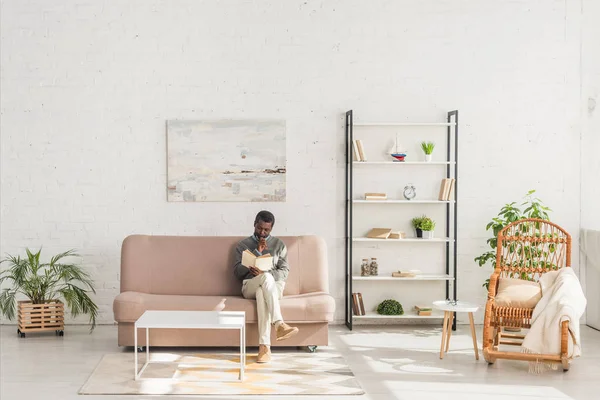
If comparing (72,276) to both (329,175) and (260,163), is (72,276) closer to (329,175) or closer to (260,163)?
(260,163)

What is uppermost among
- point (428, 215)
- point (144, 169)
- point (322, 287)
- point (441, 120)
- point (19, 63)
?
point (19, 63)

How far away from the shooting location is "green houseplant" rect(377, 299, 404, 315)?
268 inches

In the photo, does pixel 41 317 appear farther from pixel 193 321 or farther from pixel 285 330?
pixel 285 330

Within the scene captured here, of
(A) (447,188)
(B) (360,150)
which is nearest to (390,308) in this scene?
(A) (447,188)

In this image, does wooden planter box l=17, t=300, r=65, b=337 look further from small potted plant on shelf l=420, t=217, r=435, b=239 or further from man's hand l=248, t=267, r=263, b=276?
small potted plant on shelf l=420, t=217, r=435, b=239

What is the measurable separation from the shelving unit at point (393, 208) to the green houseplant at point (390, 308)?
0.18 feet

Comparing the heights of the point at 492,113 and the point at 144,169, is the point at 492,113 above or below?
above

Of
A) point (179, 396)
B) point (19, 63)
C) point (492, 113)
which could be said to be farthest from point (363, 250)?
point (19, 63)

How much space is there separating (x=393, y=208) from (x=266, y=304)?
1996 millimetres

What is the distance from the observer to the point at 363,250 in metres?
7.04

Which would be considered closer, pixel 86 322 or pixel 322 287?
pixel 322 287

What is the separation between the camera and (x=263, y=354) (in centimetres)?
538

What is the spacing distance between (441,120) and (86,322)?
12.8 ft

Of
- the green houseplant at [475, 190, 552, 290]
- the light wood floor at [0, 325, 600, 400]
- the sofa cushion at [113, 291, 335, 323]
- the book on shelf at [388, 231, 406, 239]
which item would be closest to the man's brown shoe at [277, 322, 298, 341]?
the sofa cushion at [113, 291, 335, 323]
